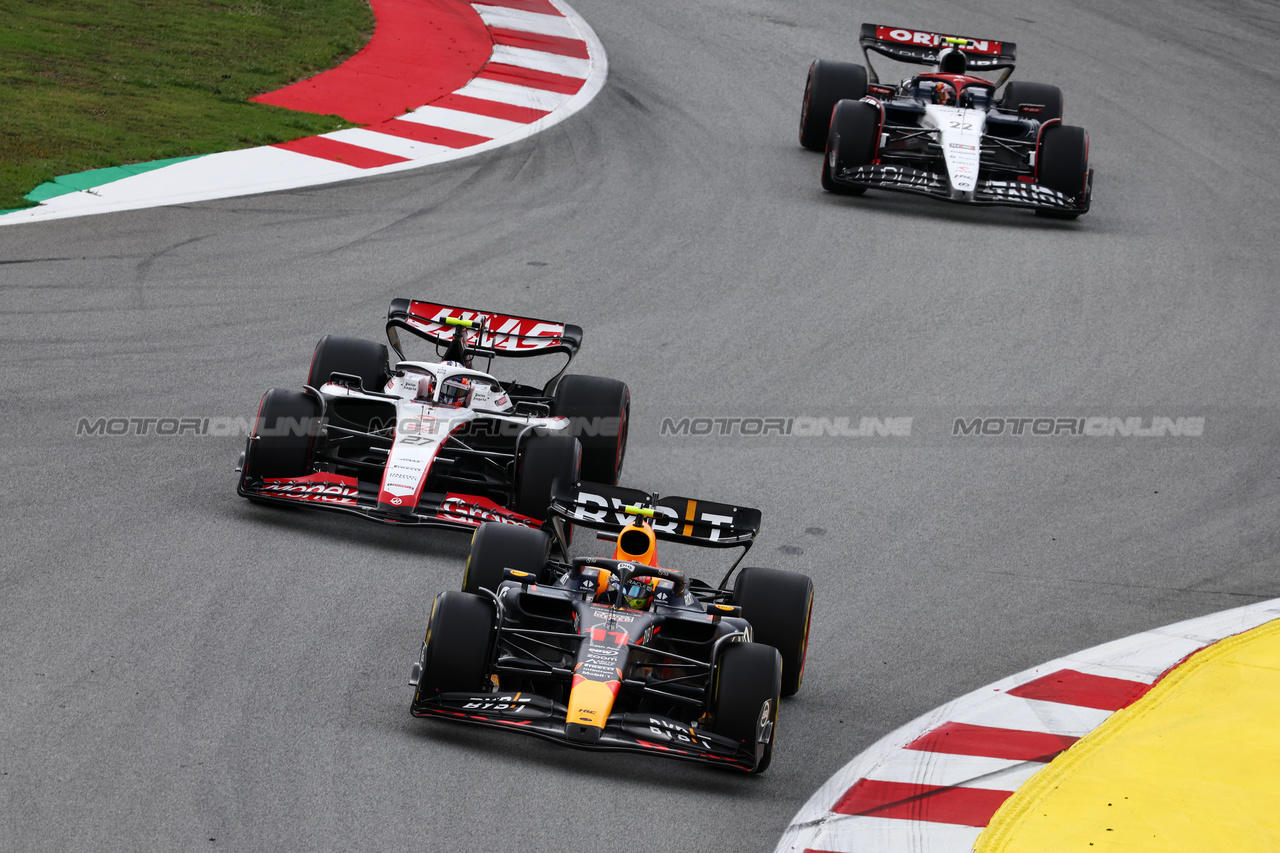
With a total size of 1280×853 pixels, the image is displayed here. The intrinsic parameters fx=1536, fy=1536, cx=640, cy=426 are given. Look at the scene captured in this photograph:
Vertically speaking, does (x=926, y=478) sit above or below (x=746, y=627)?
below

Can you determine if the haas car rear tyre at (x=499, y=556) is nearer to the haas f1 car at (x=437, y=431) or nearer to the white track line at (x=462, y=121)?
the haas f1 car at (x=437, y=431)

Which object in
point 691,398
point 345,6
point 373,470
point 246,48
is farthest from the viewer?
point 345,6

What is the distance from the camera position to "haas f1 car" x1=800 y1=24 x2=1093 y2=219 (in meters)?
15.0

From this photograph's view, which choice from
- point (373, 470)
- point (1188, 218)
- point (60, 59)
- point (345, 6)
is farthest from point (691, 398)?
point (345, 6)

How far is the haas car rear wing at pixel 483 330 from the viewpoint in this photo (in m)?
9.59

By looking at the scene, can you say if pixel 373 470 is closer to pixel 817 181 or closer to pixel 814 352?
pixel 814 352

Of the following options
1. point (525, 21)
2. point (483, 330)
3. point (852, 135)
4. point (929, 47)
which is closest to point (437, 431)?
point (483, 330)

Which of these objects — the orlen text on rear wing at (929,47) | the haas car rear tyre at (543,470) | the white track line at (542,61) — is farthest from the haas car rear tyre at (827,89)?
the haas car rear tyre at (543,470)

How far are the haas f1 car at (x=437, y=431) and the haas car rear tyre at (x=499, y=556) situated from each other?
0.89 meters

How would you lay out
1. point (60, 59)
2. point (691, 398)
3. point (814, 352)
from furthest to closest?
point (60, 59)
point (814, 352)
point (691, 398)

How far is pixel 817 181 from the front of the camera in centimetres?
1656

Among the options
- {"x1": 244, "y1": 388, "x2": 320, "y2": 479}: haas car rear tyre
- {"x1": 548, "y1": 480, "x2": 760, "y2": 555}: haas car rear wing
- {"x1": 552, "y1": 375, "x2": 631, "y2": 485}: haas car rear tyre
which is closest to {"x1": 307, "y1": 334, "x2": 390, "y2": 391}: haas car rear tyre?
{"x1": 244, "y1": 388, "x2": 320, "y2": 479}: haas car rear tyre

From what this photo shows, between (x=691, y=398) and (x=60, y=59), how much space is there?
33.1 feet

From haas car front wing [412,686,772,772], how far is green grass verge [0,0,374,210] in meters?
8.77
